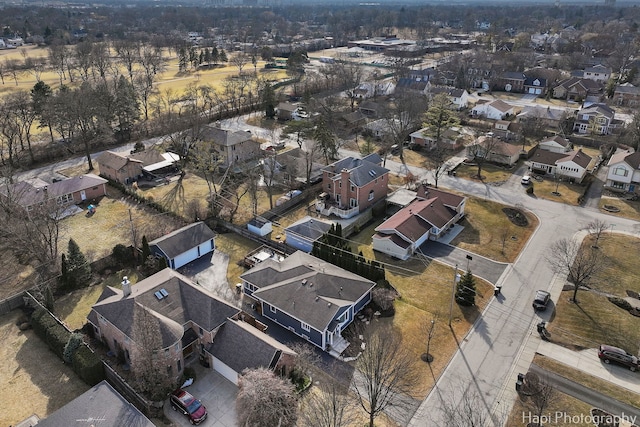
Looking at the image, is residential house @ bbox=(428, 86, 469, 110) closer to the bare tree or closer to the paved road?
the bare tree

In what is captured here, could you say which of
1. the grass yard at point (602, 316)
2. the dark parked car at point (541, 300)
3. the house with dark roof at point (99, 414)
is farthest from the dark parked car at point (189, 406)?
the dark parked car at point (541, 300)

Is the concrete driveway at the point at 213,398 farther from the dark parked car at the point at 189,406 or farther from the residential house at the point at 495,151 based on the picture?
the residential house at the point at 495,151

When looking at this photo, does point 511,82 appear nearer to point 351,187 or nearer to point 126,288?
point 351,187

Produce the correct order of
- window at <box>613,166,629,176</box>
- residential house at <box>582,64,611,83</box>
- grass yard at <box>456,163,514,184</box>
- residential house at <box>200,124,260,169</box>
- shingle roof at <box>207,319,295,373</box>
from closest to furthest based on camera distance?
1. shingle roof at <box>207,319,295,373</box>
2. window at <box>613,166,629,176</box>
3. grass yard at <box>456,163,514,184</box>
4. residential house at <box>200,124,260,169</box>
5. residential house at <box>582,64,611,83</box>

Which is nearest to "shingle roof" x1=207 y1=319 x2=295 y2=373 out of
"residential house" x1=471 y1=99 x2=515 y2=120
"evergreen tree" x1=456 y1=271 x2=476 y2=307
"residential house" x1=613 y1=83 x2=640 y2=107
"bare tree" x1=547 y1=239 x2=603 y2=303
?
"evergreen tree" x1=456 y1=271 x2=476 y2=307

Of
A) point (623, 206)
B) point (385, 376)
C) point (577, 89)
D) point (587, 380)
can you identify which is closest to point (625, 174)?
point (623, 206)
